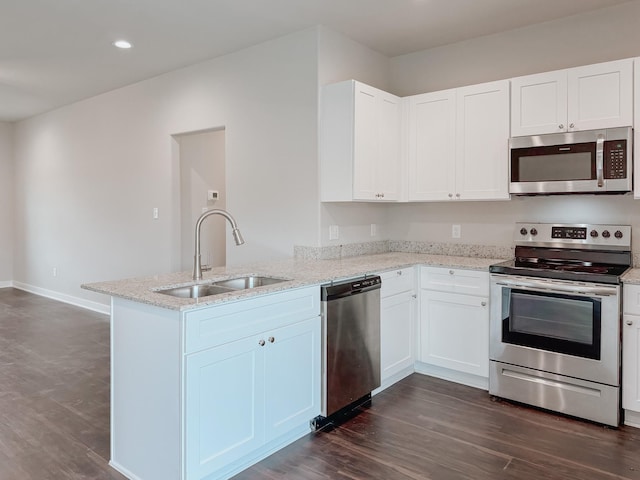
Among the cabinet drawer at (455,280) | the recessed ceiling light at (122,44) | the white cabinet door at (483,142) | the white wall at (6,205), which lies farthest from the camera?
the white wall at (6,205)

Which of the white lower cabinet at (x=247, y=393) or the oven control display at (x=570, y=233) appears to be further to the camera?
the oven control display at (x=570, y=233)

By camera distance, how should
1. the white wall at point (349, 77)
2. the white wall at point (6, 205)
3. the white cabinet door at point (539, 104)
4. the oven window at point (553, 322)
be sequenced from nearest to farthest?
1. the oven window at point (553, 322)
2. the white cabinet door at point (539, 104)
3. the white wall at point (349, 77)
4. the white wall at point (6, 205)

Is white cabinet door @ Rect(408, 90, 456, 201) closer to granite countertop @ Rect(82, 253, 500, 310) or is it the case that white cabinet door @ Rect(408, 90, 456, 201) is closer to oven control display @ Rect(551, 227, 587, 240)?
granite countertop @ Rect(82, 253, 500, 310)

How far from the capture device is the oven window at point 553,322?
2.75 metres

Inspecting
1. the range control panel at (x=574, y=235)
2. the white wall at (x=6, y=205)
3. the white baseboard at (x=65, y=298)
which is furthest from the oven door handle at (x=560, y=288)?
the white wall at (x=6, y=205)

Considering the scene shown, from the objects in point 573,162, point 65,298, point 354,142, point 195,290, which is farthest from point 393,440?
point 65,298

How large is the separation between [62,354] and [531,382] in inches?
148

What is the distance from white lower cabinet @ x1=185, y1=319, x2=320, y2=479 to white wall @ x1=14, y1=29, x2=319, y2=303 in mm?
1291

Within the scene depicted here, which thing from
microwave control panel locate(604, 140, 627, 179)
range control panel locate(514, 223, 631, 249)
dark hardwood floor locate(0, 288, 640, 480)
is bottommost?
dark hardwood floor locate(0, 288, 640, 480)

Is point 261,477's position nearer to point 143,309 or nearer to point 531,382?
point 143,309

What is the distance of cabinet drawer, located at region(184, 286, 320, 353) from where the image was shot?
6.45ft

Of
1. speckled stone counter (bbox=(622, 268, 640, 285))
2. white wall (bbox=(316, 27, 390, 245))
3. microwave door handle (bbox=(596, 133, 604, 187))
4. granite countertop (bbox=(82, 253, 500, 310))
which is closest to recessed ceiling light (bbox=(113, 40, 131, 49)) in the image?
white wall (bbox=(316, 27, 390, 245))

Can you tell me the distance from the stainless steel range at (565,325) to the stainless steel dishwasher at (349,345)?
823 mm

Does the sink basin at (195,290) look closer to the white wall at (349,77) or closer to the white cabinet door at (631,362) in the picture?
the white wall at (349,77)
